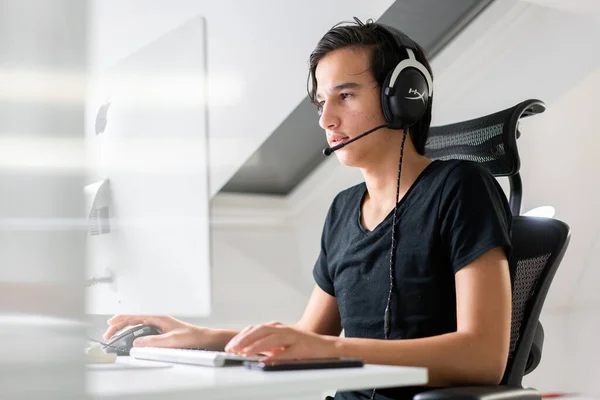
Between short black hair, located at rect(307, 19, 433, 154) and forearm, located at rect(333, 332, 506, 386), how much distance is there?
1.59 feet

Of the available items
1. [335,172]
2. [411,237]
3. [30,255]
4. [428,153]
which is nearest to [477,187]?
[411,237]

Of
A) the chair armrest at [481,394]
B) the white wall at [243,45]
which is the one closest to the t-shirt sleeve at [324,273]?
the chair armrest at [481,394]

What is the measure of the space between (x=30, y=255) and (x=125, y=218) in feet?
1.93

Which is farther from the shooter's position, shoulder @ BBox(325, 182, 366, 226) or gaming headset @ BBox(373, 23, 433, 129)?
shoulder @ BBox(325, 182, 366, 226)

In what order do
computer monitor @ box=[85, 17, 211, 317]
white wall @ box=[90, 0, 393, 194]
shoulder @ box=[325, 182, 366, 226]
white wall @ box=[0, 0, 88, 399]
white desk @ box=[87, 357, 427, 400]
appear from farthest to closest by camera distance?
white wall @ box=[90, 0, 393, 194] → shoulder @ box=[325, 182, 366, 226] → computer monitor @ box=[85, 17, 211, 317] → white desk @ box=[87, 357, 427, 400] → white wall @ box=[0, 0, 88, 399]

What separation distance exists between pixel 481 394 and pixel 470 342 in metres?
0.16

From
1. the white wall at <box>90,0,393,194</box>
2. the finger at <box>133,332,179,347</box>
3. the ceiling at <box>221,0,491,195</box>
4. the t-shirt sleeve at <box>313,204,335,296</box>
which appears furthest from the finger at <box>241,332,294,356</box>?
the ceiling at <box>221,0,491,195</box>

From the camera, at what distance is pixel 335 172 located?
285 centimetres

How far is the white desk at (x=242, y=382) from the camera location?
682 millimetres

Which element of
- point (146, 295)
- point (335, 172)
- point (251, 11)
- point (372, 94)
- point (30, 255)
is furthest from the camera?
point (335, 172)

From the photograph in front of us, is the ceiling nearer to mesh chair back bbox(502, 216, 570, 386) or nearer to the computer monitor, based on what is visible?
mesh chair back bbox(502, 216, 570, 386)

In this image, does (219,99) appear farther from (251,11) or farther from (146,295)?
(146,295)

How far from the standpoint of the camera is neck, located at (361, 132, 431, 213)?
1406 millimetres

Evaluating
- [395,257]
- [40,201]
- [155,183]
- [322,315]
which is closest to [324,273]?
[322,315]
